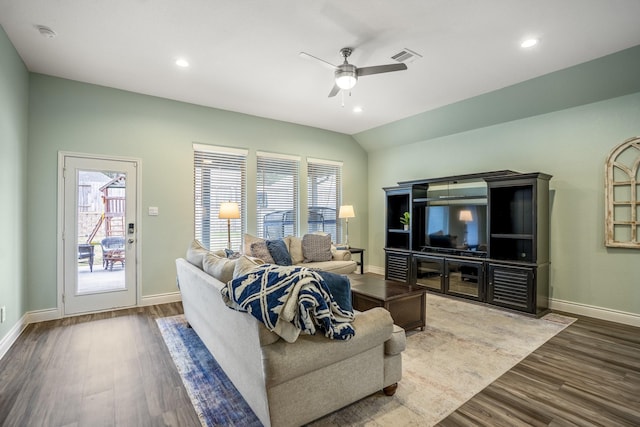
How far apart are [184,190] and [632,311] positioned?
6.15 metres

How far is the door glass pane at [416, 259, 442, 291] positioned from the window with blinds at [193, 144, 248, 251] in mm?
3156

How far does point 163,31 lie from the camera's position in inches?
117

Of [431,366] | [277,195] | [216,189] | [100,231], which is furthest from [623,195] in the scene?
[100,231]

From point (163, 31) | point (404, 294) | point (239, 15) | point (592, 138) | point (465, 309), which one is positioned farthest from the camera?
point (465, 309)

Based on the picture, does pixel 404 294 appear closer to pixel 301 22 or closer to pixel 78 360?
pixel 301 22

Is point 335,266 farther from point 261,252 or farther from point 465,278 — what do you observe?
point 465,278

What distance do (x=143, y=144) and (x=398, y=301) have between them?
4.10 metres

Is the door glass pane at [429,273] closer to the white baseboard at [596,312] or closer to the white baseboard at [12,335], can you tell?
the white baseboard at [596,312]

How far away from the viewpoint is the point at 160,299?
15.2 feet

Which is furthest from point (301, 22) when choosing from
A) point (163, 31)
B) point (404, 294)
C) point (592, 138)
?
point (592, 138)

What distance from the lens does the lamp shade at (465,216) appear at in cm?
493

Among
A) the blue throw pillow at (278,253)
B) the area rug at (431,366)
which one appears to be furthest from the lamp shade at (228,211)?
the area rug at (431,366)

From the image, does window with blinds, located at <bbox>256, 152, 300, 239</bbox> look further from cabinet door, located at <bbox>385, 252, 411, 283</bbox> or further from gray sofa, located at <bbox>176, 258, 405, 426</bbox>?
gray sofa, located at <bbox>176, 258, 405, 426</bbox>

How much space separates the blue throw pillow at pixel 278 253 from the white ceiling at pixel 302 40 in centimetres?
226
